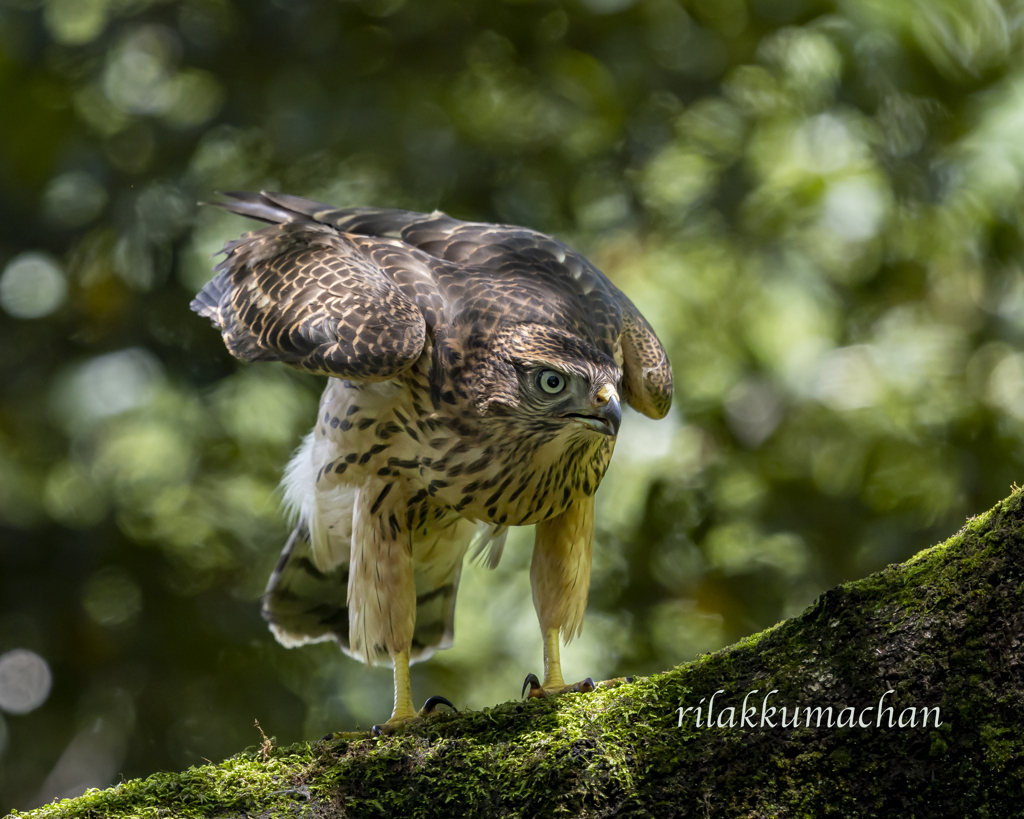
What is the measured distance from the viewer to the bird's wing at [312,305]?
12.7 ft

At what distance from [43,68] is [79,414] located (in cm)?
247

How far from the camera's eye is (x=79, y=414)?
24.2 feet

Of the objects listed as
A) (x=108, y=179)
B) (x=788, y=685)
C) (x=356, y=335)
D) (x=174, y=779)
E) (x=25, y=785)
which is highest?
(x=788, y=685)

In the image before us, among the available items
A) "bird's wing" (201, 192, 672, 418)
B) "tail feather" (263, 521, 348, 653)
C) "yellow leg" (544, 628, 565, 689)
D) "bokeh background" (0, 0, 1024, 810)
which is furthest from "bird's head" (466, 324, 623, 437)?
"bokeh background" (0, 0, 1024, 810)

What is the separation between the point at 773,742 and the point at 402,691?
2.07 m

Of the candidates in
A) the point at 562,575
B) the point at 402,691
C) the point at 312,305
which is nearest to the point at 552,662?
the point at 562,575

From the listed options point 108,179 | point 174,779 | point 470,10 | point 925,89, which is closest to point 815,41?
point 925,89

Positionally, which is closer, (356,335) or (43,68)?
(356,335)

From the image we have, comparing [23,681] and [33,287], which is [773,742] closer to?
[23,681]

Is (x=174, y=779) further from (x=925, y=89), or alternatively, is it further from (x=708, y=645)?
(x=925, y=89)

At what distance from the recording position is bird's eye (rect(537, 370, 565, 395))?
3.70 metres

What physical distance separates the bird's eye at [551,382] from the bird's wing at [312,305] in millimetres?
504

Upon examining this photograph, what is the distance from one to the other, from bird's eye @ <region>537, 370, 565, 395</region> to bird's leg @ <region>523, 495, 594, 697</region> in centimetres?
79

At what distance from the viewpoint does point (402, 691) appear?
13.8 feet
